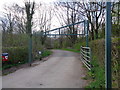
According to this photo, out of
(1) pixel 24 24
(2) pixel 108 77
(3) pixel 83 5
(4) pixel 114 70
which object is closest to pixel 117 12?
(4) pixel 114 70

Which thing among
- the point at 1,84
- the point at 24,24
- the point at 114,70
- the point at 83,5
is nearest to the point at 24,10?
the point at 24,24

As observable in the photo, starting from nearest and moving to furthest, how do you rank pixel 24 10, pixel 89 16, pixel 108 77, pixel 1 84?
1. pixel 108 77
2. pixel 1 84
3. pixel 89 16
4. pixel 24 10

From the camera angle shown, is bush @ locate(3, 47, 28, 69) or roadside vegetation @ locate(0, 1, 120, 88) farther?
bush @ locate(3, 47, 28, 69)

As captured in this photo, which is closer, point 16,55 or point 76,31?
point 16,55

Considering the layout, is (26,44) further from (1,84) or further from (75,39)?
(75,39)

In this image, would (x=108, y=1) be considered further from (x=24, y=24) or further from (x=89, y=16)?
(x=24, y=24)

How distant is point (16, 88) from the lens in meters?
3.96

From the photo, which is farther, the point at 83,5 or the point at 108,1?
the point at 83,5

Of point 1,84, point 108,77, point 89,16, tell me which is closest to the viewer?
point 108,77

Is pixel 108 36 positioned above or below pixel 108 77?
above

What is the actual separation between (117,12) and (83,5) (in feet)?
25.3

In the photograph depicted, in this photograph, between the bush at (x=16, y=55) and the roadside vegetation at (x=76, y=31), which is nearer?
the roadside vegetation at (x=76, y=31)

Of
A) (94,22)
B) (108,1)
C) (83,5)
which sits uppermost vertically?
(83,5)

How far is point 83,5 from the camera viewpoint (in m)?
12.2
